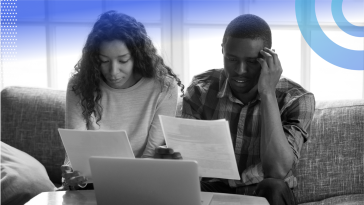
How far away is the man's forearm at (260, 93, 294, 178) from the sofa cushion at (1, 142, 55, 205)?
927mm

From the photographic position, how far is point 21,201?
1764 mm

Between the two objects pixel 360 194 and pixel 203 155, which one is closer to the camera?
pixel 203 155

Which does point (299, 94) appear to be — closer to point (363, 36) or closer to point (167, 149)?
point (167, 149)

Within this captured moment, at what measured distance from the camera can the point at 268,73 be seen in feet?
4.76

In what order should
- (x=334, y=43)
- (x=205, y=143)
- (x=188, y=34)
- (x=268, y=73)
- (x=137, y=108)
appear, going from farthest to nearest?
(x=188, y=34) < (x=334, y=43) < (x=137, y=108) < (x=268, y=73) < (x=205, y=143)

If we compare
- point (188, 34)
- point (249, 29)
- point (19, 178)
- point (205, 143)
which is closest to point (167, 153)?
point (205, 143)

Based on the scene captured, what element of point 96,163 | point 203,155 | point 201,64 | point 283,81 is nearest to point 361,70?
point 201,64

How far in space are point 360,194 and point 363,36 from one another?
3.07 ft

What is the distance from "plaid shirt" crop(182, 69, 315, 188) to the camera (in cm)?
149

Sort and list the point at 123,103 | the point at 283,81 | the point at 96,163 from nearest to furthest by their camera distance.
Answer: the point at 96,163, the point at 283,81, the point at 123,103

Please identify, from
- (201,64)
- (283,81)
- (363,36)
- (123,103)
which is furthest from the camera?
(201,64)

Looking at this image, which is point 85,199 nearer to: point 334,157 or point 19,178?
point 19,178

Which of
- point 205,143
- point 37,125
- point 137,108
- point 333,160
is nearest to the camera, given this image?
point 205,143

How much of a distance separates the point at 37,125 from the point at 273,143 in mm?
1174
